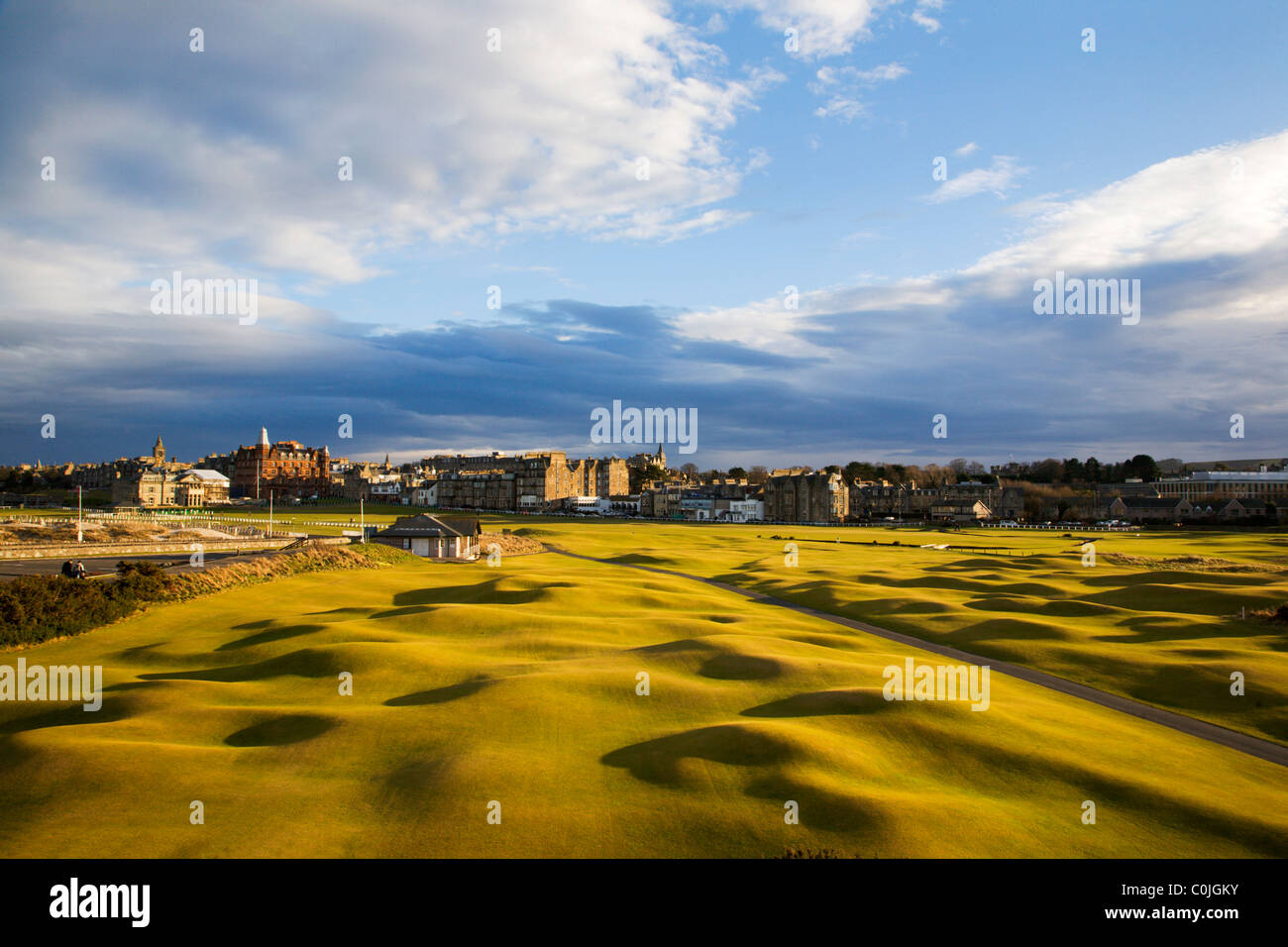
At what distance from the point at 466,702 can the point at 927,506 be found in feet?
559

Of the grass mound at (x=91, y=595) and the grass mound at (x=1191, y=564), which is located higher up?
the grass mound at (x=91, y=595)

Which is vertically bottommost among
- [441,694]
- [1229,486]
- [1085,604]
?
[1085,604]

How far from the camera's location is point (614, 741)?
53.9ft

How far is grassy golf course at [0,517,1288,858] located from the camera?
11.9 metres

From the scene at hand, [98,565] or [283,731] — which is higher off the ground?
[283,731]

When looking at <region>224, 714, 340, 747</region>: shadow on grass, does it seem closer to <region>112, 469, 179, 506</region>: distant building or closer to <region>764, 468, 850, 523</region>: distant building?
<region>764, 468, 850, 523</region>: distant building

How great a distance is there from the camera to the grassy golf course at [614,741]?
11.9m

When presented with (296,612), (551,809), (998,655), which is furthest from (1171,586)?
(296,612)

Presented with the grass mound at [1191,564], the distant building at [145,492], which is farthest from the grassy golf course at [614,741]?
the distant building at [145,492]

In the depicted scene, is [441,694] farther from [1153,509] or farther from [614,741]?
[1153,509]

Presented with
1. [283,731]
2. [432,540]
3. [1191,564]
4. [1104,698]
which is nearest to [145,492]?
[432,540]

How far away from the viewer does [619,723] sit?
17.8m

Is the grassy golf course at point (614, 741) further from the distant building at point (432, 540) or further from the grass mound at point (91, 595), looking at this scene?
the distant building at point (432, 540)

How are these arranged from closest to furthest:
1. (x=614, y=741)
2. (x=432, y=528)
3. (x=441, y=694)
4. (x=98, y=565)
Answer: (x=614, y=741) → (x=441, y=694) → (x=98, y=565) → (x=432, y=528)
